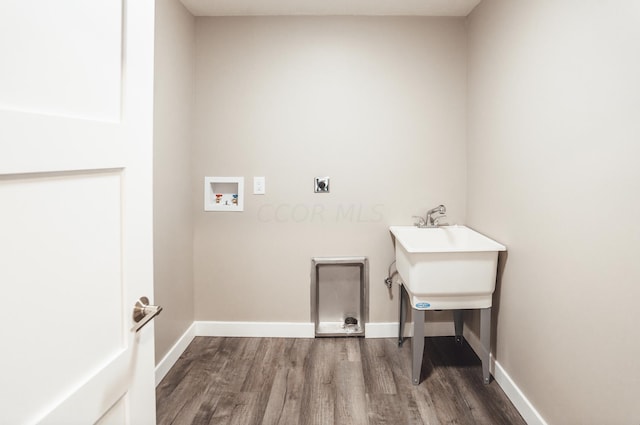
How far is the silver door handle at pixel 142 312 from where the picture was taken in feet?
2.96

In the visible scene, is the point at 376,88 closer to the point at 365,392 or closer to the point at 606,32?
the point at 606,32

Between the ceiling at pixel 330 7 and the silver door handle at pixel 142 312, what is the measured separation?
7.38ft

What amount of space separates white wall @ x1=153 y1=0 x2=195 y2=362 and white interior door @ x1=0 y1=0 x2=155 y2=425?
1.33 metres

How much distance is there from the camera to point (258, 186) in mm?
2762

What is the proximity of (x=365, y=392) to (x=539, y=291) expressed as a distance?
109 cm

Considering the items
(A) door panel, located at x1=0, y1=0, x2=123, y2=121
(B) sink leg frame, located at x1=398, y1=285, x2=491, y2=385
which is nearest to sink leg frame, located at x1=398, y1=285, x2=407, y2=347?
(B) sink leg frame, located at x1=398, y1=285, x2=491, y2=385

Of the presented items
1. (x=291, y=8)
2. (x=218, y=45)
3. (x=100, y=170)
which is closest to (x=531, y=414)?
(x=100, y=170)

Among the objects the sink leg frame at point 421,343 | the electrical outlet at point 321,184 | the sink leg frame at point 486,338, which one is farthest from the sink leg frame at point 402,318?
the electrical outlet at point 321,184

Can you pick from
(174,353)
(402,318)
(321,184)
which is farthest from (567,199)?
(174,353)

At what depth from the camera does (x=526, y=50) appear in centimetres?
189

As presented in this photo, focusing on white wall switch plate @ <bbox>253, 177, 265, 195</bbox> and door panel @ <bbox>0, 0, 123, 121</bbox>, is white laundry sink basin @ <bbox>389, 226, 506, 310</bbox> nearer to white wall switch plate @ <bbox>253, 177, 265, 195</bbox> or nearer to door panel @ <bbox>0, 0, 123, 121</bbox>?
white wall switch plate @ <bbox>253, 177, 265, 195</bbox>

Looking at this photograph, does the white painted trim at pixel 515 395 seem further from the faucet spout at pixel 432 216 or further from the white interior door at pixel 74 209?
the white interior door at pixel 74 209

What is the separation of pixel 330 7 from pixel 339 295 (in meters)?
2.11

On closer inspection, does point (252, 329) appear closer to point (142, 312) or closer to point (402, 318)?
point (402, 318)
